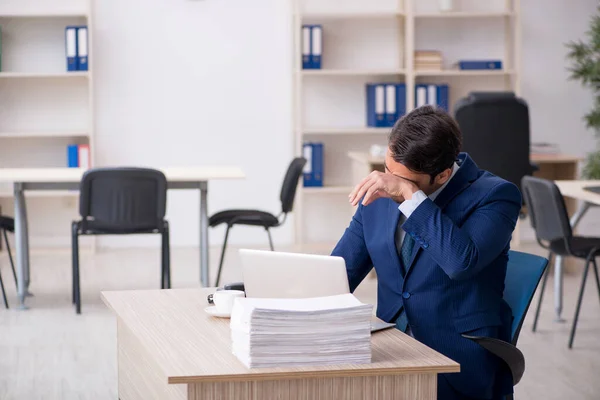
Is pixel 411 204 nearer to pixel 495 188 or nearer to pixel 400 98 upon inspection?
pixel 495 188

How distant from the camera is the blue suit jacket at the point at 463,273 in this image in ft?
7.52

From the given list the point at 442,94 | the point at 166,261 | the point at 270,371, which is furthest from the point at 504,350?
the point at 442,94

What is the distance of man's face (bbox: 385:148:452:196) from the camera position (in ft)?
7.66

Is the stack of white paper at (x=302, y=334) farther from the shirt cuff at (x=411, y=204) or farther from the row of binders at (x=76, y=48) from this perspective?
the row of binders at (x=76, y=48)

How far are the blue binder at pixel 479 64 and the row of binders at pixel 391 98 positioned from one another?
22cm

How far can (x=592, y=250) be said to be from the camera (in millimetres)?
4793

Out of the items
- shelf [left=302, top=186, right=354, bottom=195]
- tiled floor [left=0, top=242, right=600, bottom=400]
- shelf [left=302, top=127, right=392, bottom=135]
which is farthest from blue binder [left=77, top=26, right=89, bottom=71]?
shelf [left=302, top=186, right=354, bottom=195]

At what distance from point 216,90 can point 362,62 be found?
1221 millimetres

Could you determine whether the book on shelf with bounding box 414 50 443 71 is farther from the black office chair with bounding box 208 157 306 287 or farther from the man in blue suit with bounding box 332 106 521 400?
the man in blue suit with bounding box 332 106 521 400

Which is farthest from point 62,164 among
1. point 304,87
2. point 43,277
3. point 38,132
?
point 304,87

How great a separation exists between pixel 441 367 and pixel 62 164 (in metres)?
6.20

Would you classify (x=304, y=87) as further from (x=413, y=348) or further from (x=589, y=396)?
(x=413, y=348)

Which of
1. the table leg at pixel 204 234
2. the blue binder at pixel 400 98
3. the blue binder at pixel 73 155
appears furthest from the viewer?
the blue binder at pixel 400 98

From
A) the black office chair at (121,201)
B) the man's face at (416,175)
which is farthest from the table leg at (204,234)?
the man's face at (416,175)
